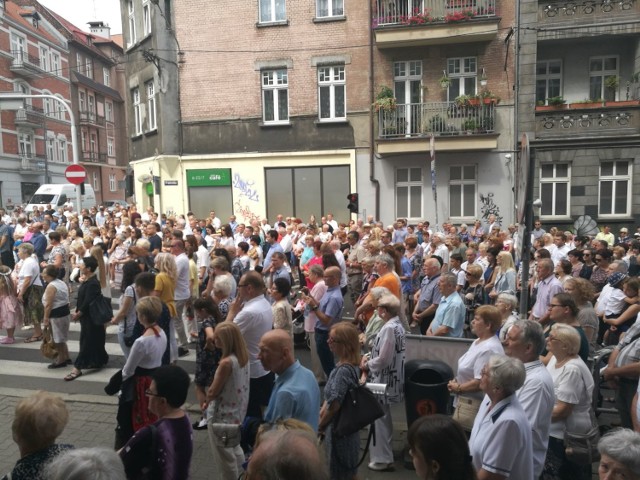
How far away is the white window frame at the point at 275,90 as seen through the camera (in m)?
20.7

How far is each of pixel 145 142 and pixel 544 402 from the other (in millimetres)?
22607

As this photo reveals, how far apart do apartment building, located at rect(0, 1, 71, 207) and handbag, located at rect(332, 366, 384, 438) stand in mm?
40932

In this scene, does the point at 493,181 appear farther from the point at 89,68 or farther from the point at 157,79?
the point at 89,68

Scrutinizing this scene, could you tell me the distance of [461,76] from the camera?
19188mm

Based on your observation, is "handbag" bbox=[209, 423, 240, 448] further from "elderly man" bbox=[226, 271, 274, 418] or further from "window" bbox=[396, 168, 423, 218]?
"window" bbox=[396, 168, 423, 218]

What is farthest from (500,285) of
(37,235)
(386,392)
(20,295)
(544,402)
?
(37,235)

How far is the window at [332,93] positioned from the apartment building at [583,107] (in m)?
6.62

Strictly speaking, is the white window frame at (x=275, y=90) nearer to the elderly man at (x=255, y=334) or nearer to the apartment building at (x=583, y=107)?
the apartment building at (x=583, y=107)

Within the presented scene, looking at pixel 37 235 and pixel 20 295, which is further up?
pixel 37 235

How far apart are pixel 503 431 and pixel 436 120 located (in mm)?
17153

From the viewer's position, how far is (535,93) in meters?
18.4

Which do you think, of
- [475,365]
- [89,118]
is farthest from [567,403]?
[89,118]

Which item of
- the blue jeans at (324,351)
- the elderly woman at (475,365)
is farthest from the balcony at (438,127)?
the elderly woman at (475,365)

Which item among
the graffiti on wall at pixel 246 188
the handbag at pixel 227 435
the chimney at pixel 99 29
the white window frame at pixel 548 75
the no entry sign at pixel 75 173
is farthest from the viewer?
the chimney at pixel 99 29
